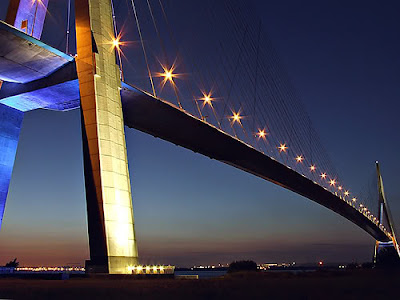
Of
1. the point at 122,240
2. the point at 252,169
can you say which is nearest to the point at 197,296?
the point at 122,240

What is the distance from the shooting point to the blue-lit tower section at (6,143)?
2342cm

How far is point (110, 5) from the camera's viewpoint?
70.5ft

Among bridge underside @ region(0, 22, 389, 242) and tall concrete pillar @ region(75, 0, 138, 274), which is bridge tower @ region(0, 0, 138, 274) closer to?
tall concrete pillar @ region(75, 0, 138, 274)

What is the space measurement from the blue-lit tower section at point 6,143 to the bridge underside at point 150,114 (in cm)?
52

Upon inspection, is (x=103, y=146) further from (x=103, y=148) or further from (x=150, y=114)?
(x=150, y=114)

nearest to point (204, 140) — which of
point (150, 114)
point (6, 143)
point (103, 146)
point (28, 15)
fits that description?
point (150, 114)

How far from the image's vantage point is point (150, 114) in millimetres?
27172

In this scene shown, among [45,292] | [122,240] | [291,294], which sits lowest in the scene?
[291,294]

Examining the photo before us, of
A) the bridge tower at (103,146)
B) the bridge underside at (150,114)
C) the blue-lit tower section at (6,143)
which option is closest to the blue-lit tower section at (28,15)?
the bridge underside at (150,114)

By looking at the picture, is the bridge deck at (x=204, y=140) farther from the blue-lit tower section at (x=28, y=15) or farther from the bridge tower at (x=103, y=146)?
the blue-lit tower section at (x=28, y=15)

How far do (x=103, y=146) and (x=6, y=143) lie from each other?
8.05m

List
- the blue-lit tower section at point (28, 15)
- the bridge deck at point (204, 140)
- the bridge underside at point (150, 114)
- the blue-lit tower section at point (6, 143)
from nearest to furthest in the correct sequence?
the bridge underside at point (150, 114)
the blue-lit tower section at point (28, 15)
the blue-lit tower section at point (6, 143)
the bridge deck at point (204, 140)

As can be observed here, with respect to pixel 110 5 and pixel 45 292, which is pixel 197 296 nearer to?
pixel 45 292

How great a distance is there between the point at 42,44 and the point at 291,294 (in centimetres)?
1395
